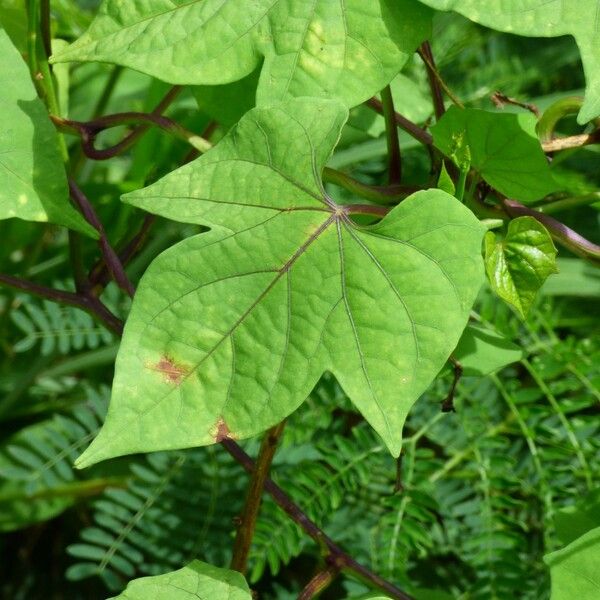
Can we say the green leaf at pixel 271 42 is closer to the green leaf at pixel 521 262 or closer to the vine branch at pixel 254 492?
the green leaf at pixel 521 262

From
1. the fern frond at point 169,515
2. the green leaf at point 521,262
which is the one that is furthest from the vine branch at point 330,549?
the fern frond at point 169,515

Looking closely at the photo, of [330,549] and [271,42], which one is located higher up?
[271,42]

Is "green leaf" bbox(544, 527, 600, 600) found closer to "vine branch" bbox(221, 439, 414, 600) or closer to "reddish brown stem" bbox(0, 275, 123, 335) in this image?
"vine branch" bbox(221, 439, 414, 600)

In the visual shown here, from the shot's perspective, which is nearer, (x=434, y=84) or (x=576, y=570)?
(x=576, y=570)

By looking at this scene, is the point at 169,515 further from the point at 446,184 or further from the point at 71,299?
the point at 446,184

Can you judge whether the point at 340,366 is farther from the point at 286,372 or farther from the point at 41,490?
the point at 41,490

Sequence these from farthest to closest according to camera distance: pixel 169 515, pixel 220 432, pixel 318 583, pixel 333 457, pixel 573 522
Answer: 1. pixel 169 515
2. pixel 333 457
3. pixel 573 522
4. pixel 318 583
5. pixel 220 432

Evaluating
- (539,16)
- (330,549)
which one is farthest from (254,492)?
(539,16)

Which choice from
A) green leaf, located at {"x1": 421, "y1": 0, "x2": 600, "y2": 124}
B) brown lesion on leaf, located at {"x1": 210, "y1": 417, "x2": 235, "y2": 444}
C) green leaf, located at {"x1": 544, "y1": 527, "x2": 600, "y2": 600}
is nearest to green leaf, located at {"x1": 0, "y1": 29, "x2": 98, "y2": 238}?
brown lesion on leaf, located at {"x1": 210, "y1": 417, "x2": 235, "y2": 444}
